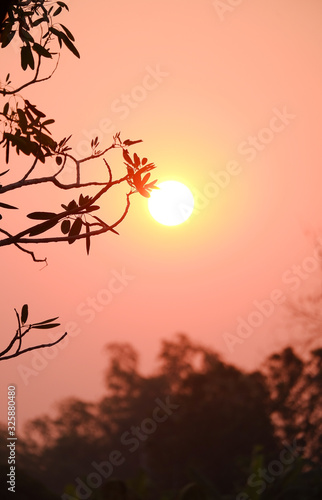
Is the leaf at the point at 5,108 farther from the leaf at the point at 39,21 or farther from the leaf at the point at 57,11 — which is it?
the leaf at the point at 57,11

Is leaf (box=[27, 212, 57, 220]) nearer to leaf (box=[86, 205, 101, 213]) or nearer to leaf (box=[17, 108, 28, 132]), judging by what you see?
leaf (box=[86, 205, 101, 213])

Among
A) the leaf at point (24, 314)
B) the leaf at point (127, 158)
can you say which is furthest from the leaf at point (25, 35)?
the leaf at point (24, 314)

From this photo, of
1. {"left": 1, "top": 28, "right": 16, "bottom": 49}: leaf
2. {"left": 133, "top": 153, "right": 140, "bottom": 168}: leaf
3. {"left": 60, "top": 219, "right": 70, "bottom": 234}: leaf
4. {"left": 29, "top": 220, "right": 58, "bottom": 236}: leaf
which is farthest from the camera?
{"left": 60, "top": 219, "right": 70, "bottom": 234}: leaf

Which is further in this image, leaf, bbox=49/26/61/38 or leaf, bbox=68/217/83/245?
leaf, bbox=49/26/61/38

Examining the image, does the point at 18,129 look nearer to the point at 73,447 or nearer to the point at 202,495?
the point at 202,495

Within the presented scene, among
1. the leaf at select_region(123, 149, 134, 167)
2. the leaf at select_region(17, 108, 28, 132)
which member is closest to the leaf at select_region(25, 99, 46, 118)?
the leaf at select_region(17, 108, 28, 132)

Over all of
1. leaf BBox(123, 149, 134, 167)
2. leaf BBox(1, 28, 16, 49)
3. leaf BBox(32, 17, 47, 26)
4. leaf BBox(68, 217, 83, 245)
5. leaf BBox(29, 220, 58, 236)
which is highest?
leaf BBox(32, 17, 47, 26)

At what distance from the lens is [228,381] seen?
33875mm

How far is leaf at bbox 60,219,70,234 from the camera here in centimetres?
359

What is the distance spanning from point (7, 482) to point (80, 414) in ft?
135

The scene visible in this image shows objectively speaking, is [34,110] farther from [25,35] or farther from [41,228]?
[41,228]

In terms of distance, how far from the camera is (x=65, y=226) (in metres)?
3.61

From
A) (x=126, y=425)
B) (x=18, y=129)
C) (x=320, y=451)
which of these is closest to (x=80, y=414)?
(x=126, y=425)

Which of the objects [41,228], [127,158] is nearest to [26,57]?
[127,158]
